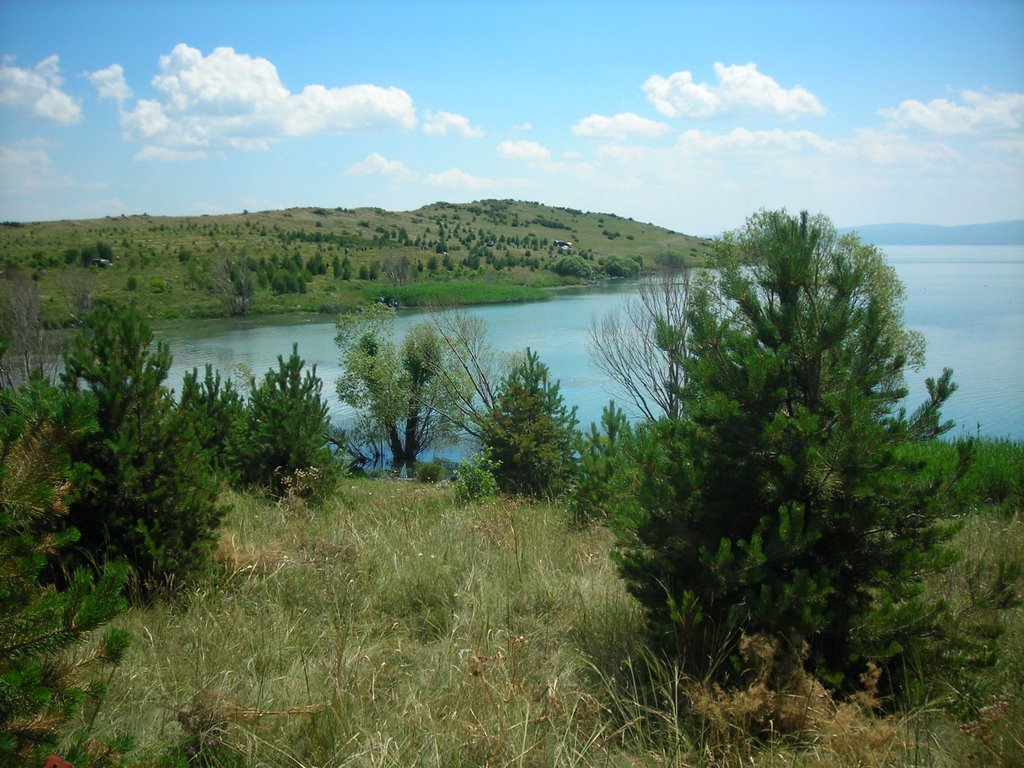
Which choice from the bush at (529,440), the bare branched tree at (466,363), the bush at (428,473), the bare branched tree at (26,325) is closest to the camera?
the bush at (529,440)

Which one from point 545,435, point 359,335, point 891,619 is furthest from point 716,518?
point 359,335

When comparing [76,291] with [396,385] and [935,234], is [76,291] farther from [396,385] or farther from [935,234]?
[935,234]

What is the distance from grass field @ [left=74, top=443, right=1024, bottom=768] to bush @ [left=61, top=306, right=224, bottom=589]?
0.96ft

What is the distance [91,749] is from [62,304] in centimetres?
3824

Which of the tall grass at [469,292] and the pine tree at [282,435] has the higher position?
the tall grass at [469,292]

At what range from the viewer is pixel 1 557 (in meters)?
1.97

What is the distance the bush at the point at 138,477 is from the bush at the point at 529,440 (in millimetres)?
6337

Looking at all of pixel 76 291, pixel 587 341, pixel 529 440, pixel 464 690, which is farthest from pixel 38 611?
pixel 76 291

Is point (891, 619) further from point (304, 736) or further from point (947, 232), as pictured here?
point (947, 232)

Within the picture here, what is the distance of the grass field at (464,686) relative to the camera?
8.46 feet

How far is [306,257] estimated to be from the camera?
205ft

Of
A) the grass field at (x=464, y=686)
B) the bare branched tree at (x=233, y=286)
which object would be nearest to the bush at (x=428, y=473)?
the grass field at (x=464, y=686)

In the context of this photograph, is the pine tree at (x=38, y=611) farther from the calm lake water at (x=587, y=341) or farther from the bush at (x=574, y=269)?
the bush at (x=574, y=269)

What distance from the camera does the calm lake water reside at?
24859 millimetres
